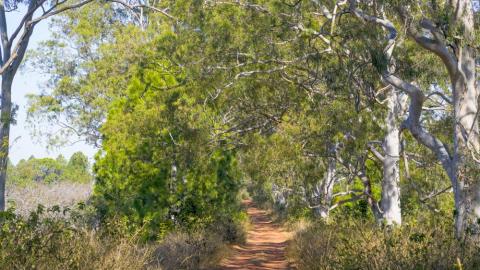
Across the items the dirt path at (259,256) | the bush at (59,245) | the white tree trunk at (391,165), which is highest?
the white tree trunk at (391,165)

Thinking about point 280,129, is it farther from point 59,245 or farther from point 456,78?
point 59,245

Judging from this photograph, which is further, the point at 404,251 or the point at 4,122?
the point at 4,122

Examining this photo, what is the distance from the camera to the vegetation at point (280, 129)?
10.0m

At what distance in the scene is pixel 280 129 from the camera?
15875mm

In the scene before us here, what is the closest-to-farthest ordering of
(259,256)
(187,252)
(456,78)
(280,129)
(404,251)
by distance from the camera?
(404,251) → (456,78) → (187,252) → (280,129) → (259,256)

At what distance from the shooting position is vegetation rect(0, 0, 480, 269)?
1004cm

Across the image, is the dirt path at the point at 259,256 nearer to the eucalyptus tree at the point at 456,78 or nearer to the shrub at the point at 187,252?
the shrub at the point at 187,252

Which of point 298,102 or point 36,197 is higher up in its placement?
point 298,102

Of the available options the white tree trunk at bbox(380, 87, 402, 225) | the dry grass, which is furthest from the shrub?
the white tree trunk at bbox(380, 87, 402, 225)

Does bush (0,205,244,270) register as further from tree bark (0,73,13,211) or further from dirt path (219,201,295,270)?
tree bark (0,73,13,211)

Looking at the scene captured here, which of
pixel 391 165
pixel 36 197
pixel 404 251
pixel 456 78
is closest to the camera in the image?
pixel 404 251

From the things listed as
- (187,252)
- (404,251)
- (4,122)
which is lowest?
(187,252)

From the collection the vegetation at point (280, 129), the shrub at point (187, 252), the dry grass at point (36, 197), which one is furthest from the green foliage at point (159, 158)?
the dry grass at point (36, 197)

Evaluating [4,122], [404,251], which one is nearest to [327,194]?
[4,122]
